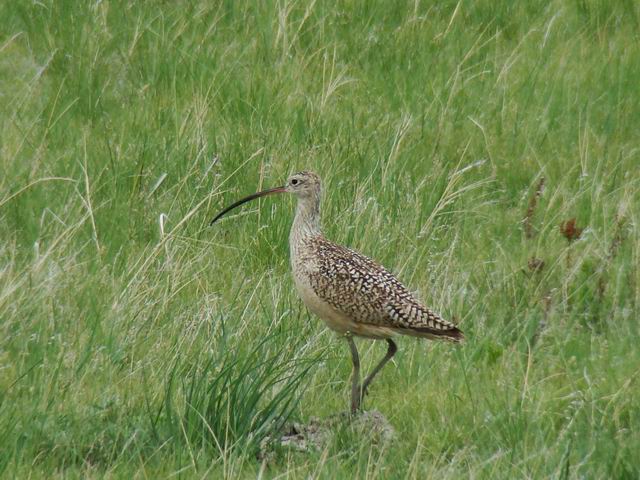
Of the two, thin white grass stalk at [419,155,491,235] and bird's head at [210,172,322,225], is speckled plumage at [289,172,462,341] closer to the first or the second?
bird's head at [210,172,322,225]

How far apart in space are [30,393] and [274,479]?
1.07m

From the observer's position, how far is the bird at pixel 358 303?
588 cm

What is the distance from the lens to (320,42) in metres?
9.56

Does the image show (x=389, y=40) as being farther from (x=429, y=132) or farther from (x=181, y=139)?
(x=181, y=139)

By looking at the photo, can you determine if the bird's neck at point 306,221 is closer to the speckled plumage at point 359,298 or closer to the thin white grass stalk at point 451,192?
the speckled plumage at point 359,298

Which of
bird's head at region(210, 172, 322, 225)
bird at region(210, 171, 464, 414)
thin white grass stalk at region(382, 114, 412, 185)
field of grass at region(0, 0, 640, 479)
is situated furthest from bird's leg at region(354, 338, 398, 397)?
thin white grass stalk at region(382, 114, 412, 185)

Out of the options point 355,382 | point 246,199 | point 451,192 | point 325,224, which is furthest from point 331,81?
point 355,382

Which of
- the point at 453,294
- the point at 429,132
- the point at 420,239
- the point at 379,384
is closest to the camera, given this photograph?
the point at 379,384

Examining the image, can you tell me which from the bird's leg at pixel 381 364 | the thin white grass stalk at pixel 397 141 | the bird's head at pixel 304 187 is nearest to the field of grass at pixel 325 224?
the thin white grass stalk at pixel 397 141

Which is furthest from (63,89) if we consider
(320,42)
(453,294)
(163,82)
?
(453,294)

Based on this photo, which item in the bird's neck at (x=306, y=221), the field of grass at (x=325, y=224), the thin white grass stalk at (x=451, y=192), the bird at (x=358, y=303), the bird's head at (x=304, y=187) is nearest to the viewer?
the field of grass at (x=325, y=224)

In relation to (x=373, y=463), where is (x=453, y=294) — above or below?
below

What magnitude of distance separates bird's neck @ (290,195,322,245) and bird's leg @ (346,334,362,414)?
720 millimetres

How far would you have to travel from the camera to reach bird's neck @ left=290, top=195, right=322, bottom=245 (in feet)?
21.7
